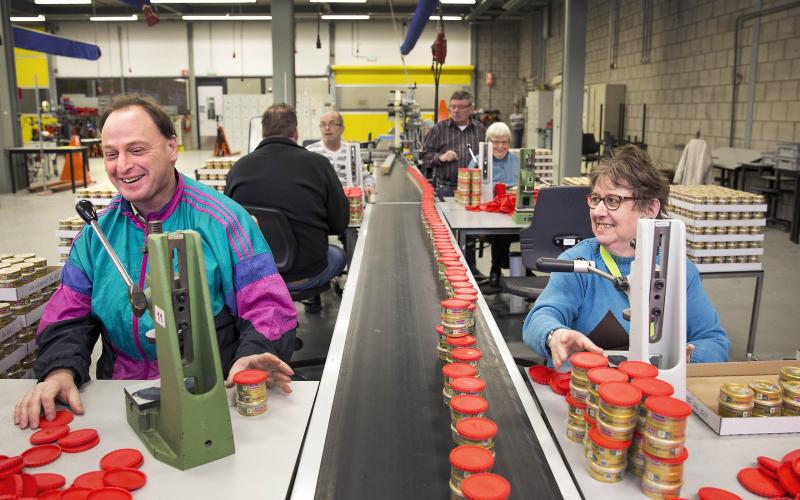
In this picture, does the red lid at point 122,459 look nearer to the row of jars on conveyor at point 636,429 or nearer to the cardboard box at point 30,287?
the row of jars on conveyor at point 636,429

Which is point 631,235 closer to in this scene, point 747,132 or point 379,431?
point 379,431

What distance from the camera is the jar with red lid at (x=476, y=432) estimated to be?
100 centimetres

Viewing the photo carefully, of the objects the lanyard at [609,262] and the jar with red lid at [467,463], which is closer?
the jar with red lid at [467,463]

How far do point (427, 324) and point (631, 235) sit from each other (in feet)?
2.09

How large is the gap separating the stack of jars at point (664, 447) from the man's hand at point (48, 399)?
112 centimetres


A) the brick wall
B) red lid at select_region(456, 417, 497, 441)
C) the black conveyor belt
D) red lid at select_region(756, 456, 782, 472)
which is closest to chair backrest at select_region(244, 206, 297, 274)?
the black conveyor belt

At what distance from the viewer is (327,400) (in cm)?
135

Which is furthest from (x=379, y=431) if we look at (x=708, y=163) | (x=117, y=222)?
(x=708, y=163)

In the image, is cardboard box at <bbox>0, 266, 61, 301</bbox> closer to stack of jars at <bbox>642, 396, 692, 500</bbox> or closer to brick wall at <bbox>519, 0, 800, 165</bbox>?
stack of jars at <bbox>642, 396, 692, 500</bbox>

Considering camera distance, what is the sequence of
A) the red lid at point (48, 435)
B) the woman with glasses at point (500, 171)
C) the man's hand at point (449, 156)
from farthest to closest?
the man's hand at point (449, 156) → the woman with glasses at point (500, 171) → the red lid at point (48, 435)

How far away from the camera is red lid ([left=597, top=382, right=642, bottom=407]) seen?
38.4 inches

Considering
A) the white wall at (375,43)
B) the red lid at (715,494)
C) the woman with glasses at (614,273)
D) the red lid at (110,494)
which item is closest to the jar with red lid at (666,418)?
the red lid at (715,494)

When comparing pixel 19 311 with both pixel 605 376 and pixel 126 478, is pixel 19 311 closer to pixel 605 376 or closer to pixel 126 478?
pixel 126 478

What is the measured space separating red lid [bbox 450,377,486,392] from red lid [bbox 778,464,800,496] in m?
0.50
